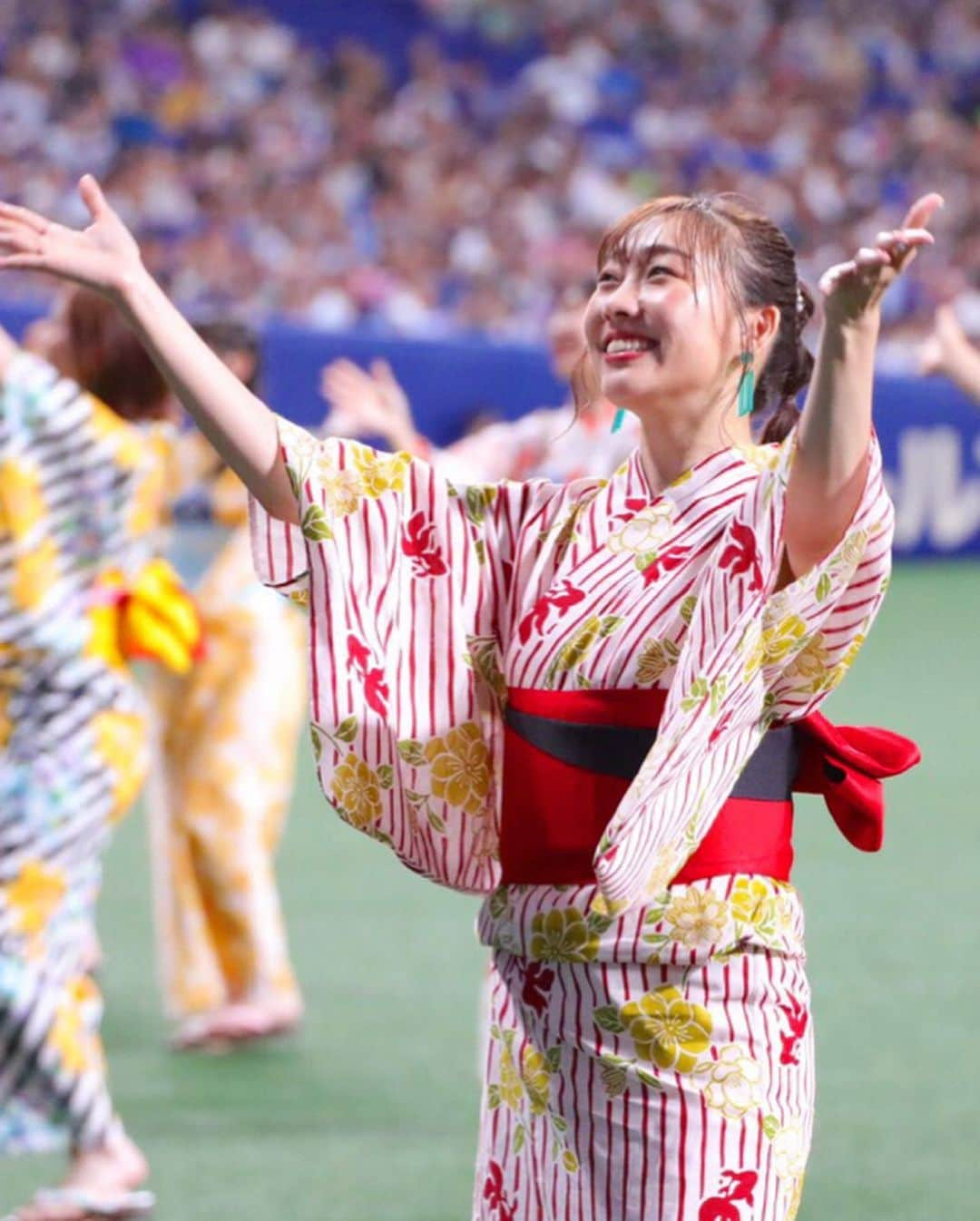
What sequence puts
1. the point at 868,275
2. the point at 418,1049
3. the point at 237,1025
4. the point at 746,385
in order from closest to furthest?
the point at 868,275
the point at 746,385
the point at 418,1049
the point at 237,1025

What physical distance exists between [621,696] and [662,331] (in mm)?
388

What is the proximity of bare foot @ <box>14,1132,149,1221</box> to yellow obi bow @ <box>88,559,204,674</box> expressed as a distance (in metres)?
0.86

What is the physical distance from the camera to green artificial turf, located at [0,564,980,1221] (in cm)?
443

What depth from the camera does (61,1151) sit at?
4.66 m

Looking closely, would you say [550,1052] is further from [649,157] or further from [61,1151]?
[649,157]

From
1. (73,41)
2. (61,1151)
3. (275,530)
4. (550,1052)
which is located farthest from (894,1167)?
(73,41)

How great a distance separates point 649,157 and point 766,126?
119 centimetres

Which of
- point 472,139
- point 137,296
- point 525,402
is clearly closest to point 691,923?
point 137,296

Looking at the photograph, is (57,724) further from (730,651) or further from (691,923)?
(730,651)

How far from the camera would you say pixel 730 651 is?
238 centimetres

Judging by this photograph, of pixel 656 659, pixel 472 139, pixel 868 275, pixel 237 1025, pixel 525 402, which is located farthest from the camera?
pixel 472 139

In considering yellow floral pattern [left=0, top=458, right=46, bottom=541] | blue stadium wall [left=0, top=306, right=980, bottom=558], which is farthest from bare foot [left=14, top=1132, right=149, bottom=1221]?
blue stadium wall [left=0, top=306, right=980, bottom=558]

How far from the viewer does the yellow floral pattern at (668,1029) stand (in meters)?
2.50

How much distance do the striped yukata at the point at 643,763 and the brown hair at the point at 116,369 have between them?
2000mm
